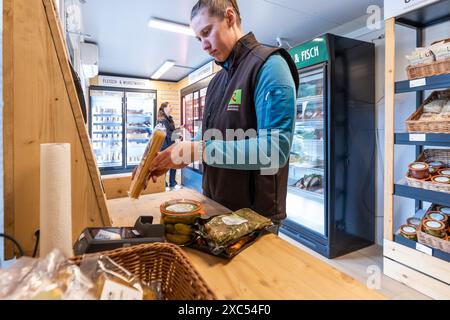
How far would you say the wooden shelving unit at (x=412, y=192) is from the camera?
191 cm

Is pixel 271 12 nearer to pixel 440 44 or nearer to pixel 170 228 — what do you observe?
pixel 440 44

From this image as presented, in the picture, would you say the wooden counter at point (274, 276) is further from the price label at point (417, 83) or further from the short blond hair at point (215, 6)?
the price label at point (417, 83)

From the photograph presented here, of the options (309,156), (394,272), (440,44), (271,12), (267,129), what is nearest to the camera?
(267,129)

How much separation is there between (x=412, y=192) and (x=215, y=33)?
192 centimetres

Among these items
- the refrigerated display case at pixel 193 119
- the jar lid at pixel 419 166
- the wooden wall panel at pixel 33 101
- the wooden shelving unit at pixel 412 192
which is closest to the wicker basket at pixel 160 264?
the wooden wall panel at pixel 33 101

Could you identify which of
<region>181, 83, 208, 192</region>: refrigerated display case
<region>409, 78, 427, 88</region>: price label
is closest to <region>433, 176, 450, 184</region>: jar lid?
<region>409, 78, 427, 88</region>: price label

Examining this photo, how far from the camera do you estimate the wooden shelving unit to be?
1907 mm

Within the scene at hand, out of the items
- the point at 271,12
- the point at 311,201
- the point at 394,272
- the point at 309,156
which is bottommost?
the point at 394,272

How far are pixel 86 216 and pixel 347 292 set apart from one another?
0.76m

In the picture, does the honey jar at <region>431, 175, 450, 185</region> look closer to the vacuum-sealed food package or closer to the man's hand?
the vacuum-sealed food package

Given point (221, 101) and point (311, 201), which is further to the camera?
point (311, 201)

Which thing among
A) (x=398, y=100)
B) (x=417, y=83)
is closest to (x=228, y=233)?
(x=417, y=83)

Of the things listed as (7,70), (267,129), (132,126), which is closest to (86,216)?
(7,70)
